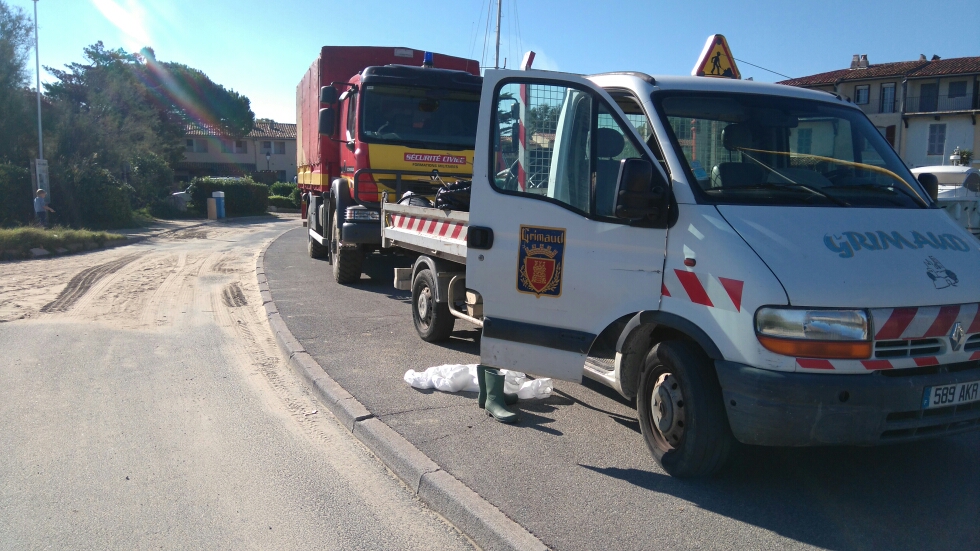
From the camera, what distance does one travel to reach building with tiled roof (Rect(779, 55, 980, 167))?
42.9 m

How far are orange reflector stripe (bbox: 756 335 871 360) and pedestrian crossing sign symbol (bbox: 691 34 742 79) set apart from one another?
4141 mm

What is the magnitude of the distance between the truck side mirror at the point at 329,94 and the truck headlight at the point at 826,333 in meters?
9.00

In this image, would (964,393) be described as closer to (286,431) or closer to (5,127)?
(286,431)

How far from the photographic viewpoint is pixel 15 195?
2416cm

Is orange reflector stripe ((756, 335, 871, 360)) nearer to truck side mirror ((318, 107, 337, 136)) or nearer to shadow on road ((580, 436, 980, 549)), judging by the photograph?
shadow on road ((580, 436, 980, 549))

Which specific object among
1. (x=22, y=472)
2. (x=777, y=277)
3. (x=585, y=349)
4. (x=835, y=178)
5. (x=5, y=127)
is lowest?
(x=22, y=472)

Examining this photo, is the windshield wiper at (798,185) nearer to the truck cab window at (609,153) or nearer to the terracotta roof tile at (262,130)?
the truck cab window at (609,153)

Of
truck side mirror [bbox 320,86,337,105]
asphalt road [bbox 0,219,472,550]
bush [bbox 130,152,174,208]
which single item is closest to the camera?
asphalt road [bbox 0,219,472,550]

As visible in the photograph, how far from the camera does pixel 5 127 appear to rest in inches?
1075

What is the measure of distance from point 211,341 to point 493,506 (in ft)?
18.7

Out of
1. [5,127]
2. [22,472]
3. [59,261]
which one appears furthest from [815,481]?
[5,127]

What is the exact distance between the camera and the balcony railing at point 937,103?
42.9 metres

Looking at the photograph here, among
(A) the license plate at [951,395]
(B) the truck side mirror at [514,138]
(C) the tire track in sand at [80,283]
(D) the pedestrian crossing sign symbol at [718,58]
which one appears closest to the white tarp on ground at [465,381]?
(B) the truck side mirror at [514,138]

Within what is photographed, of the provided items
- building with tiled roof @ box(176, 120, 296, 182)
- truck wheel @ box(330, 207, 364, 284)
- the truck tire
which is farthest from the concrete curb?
building with tiled roof @ box(176, 120, 296, 182)
